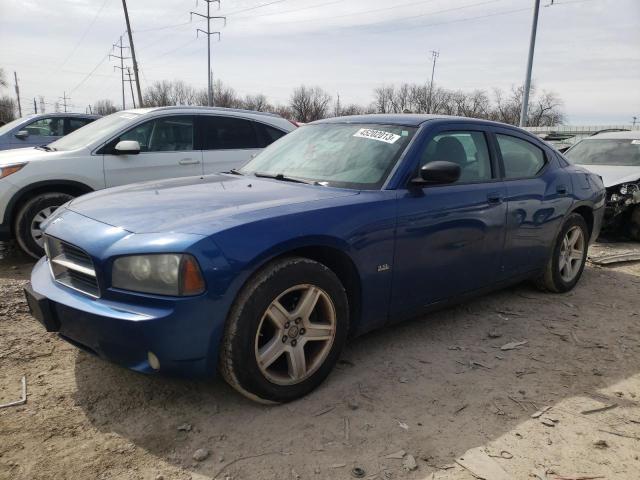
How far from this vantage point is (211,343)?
2.40 meters

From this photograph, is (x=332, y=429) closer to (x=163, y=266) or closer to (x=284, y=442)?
(x=284, y=442)

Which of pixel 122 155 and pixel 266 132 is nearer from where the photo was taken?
pixel 122 155

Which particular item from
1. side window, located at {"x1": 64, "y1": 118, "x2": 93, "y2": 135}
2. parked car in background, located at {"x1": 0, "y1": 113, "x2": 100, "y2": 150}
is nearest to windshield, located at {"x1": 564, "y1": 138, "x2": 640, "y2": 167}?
side window, located at {"x1": 64, "y1": 118, "x2": 93, "y2": 135}

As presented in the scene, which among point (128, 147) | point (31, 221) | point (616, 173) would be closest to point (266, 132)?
point (128, 147)

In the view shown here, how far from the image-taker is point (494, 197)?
12.4 ft

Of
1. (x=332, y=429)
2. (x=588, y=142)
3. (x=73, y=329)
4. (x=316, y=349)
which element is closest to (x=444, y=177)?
(x=316, y=349)

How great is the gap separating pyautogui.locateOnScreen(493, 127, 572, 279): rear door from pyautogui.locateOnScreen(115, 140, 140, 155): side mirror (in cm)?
384

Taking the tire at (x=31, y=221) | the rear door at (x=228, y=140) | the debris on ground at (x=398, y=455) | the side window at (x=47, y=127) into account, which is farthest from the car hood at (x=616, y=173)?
the side window at (x=47, y=127)

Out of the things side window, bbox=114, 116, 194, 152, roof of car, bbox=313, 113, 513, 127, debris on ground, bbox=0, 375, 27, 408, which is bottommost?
debris on ground, bbox=0, 375, 27, 408

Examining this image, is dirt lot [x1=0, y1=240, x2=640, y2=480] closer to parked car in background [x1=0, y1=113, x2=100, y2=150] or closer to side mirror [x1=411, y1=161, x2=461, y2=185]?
side mirror [x1=411, y1=161, x2=461, y2=185]

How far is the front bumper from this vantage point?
2.30 meters

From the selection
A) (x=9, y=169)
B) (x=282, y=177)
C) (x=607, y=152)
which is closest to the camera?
(x=282, y=177)

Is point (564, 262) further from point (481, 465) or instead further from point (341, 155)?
point (481, 465)

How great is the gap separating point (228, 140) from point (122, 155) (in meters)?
1.38
